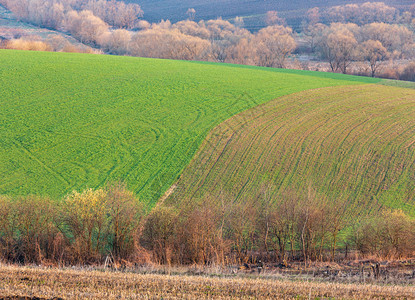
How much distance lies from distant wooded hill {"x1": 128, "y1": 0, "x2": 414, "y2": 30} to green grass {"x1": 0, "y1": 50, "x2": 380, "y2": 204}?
78.4m

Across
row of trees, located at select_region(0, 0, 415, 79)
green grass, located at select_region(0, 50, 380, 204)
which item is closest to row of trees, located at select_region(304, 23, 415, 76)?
row of trees, located at select_region(0, 0, 415, 79)

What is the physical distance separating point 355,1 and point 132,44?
83.4 meters

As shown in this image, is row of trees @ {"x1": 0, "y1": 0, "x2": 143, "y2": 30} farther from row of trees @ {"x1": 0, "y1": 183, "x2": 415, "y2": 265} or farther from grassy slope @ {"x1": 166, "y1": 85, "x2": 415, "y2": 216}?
row of trees @ {"x1": 0, "y1": 183, "x2": 415, "y2": 265}

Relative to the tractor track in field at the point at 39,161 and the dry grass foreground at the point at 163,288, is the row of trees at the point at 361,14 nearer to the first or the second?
the tractor track in field at the point at 39,161

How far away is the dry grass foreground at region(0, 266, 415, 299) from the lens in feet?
48.9

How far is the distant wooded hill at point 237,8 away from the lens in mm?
131625

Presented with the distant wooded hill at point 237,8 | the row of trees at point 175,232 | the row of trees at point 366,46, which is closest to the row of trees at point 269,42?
the row of trees at point 366,46

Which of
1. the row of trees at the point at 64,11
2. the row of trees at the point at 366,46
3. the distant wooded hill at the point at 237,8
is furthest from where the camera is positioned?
the distant wooded hill at the point at 237,8

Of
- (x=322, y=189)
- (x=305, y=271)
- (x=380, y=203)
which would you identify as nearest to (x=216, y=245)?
(x=305, y=271)

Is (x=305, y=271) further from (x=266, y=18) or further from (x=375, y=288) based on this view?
(x=266, y=18)

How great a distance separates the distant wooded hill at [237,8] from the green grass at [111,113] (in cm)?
7838

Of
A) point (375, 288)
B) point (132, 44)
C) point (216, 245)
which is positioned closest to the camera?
point (375, 288)

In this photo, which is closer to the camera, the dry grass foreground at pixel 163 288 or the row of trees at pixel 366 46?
the dry grass foreground at pixel 163 288

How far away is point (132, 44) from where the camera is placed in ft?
291
